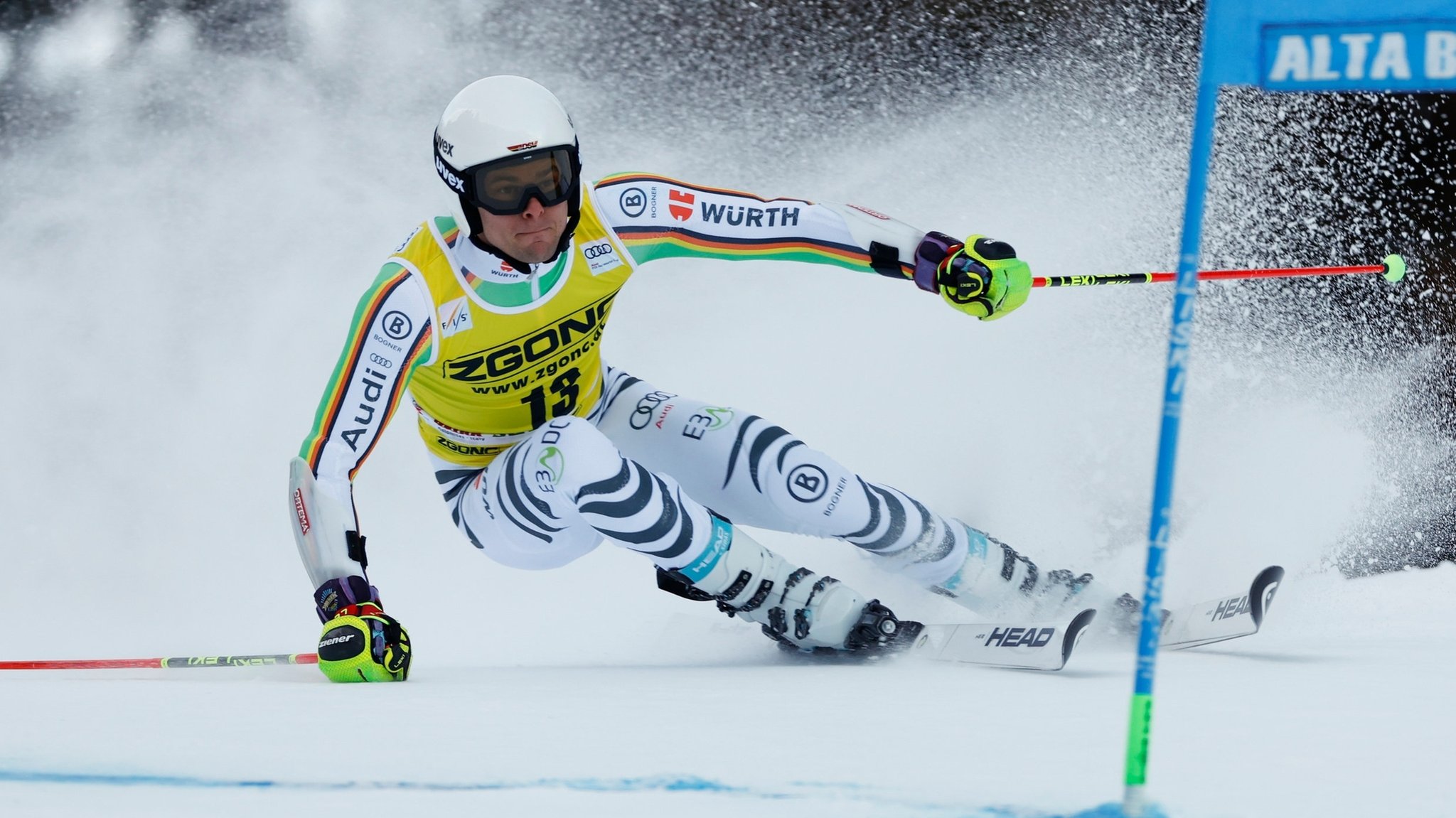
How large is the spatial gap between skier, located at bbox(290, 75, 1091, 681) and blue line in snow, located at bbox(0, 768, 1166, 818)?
0.82 m

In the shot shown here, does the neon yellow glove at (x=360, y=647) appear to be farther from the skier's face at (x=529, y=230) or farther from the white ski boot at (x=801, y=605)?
the skier's face at (x=529, y=230)

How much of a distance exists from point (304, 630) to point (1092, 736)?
3.35 meters

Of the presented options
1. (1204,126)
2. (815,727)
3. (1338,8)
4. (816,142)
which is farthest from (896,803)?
(816,142)

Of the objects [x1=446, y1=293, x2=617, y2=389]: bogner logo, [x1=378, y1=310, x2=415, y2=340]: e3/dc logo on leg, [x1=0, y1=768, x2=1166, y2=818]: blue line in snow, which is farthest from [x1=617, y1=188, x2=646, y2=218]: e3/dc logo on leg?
[x1=0, y1=768, x2=1166, y2=818]: blue line in snow

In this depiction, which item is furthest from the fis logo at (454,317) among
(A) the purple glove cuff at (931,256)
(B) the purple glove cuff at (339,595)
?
(A) the purple glove cuff at (931,256)

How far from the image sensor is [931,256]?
294 cm

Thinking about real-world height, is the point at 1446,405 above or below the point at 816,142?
below

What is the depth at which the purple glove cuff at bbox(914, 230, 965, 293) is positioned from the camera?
2.93 meters

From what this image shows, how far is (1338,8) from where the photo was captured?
1446 mm

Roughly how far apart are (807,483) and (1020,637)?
0.56 m

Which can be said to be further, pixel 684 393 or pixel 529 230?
pixel 684 393

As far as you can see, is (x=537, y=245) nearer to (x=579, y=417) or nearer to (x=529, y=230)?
(x=529, y=230)

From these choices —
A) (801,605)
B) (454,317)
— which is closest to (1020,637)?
(801,605)

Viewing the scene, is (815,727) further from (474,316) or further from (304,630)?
(304,630)
